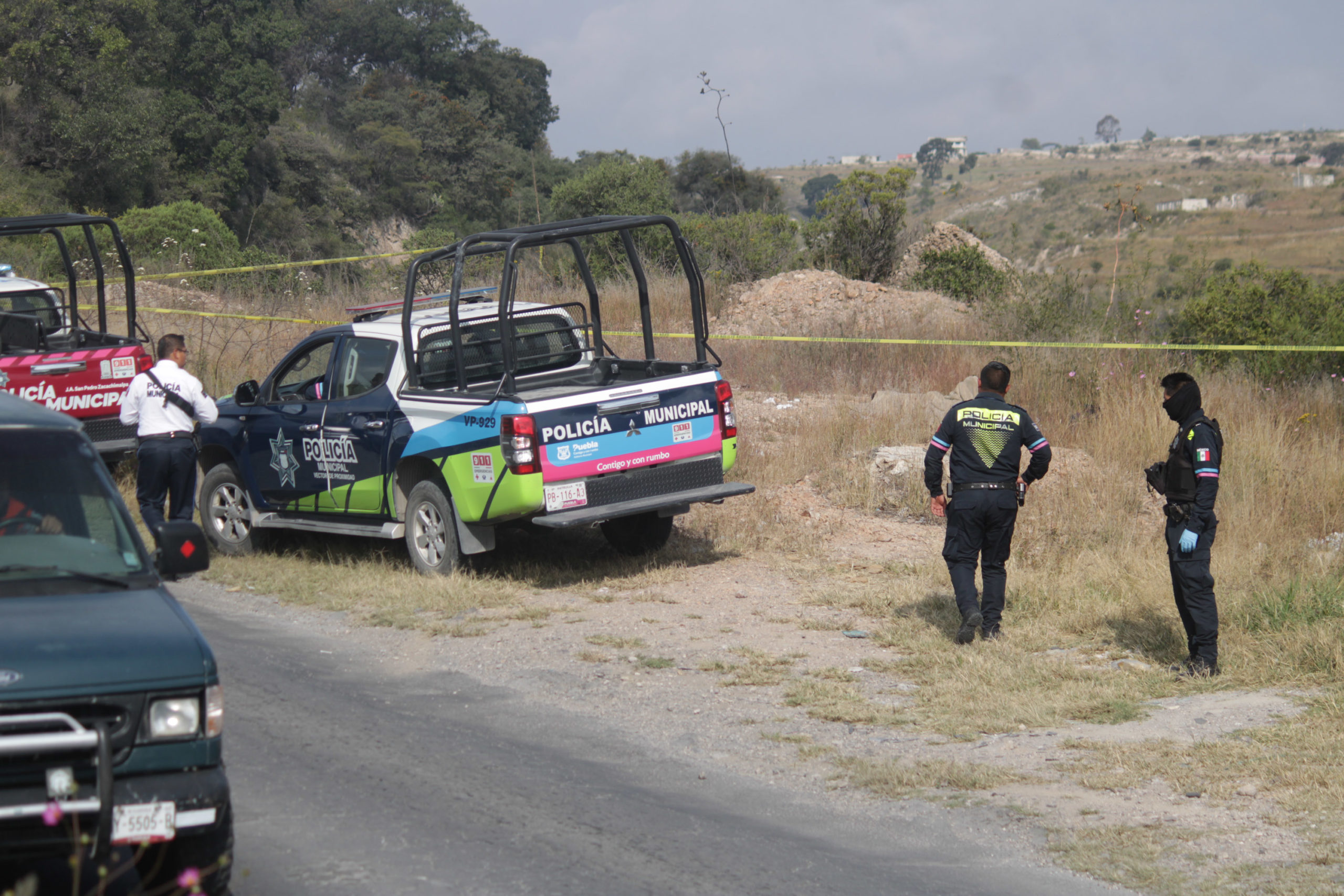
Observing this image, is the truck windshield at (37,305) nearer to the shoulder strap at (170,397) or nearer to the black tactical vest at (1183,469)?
the shoulder strap at (170,397)

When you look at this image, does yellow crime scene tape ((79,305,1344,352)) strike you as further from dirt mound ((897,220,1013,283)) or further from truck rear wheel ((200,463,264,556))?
dirt mound ((897,220,1013,283))

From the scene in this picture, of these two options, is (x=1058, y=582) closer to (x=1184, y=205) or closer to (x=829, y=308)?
(x=829, y=308)

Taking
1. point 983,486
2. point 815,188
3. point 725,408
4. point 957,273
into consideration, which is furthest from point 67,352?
point 815,188

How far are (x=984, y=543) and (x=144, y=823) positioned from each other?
5737mm

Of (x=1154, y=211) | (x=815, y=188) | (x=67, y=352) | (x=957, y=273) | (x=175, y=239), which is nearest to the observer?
(x=67, y=352)

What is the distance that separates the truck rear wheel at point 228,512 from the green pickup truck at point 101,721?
6570 millimetres

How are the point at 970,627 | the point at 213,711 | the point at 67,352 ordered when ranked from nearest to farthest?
the point at 213,711 < the point at 970,627 < the point at 67,352

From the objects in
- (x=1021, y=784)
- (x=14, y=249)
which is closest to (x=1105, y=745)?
(x=1021, y=784)

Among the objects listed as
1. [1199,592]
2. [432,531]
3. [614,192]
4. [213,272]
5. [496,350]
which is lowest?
[1199,592]

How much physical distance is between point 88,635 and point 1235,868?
4184 millimetres

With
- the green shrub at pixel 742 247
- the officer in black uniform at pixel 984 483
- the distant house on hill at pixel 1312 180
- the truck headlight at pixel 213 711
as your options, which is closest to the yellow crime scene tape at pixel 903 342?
the green shrub at pixel 742 247

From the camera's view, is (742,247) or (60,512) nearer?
(60,512)

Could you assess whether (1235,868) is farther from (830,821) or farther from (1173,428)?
(1173,428)

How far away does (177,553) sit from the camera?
4.98 metres
